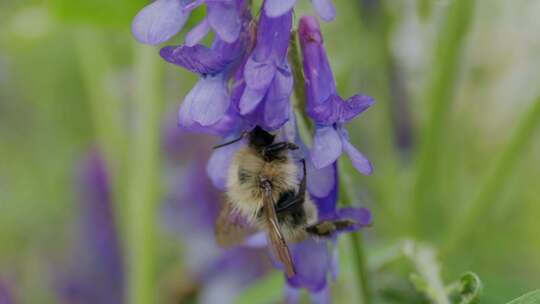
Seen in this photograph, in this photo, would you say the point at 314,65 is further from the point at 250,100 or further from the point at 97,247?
the point at 97,247

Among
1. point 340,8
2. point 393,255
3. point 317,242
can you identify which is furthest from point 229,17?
point 340,8

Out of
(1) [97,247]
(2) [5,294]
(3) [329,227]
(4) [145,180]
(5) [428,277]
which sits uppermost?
(1) [97,247]

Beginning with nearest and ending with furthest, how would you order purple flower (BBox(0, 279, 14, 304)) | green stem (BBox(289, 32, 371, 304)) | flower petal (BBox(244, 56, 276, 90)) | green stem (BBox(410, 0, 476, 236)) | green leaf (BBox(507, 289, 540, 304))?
green leaf (BBox(507, 289, 540, 304)) < flower petal (BBox(244, 56, 276, 90)) < green stem (BBox(289, 32, 371, 304)) < green stem (BBox(410, 0, 476, 236)) < purple flower (BBox(0, 279, 14, 304))

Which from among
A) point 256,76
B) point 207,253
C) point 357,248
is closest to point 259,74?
point 256,76

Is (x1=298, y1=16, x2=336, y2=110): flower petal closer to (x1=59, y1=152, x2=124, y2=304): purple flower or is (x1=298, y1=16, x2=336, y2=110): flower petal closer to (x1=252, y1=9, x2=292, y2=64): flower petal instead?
(x1=252, y1=9, x2=292, y2=64): flower petal

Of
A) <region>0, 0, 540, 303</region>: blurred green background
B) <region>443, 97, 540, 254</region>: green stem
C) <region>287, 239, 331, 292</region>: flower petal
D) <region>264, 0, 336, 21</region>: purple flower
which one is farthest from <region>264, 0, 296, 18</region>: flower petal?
<region>443, 97, 540, 254</region>: green stem

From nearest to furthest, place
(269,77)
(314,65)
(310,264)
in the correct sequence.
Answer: (269,77) < (314,65) < (310,264)

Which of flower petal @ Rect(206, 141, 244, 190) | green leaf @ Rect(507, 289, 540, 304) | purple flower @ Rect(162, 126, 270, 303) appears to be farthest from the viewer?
purple flower @ Rect(162, 126, 270, 303)

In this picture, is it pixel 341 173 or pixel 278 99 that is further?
pixel 341 173
